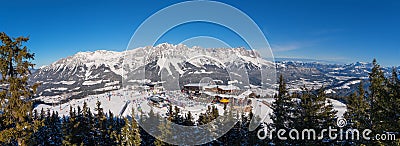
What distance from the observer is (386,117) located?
13.2m

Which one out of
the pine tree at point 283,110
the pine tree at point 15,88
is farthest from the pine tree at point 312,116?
the pine tree at point 15,88

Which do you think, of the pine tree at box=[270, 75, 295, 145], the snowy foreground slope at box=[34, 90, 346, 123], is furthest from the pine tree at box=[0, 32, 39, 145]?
the pine tree at box=[270, 75, 295, 145]

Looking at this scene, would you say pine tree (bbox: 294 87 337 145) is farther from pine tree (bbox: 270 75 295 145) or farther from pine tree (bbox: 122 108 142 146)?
pine tree (bbox: 122 108 142 146)

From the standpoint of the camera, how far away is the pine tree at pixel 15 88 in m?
12.1

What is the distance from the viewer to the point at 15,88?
12.3m

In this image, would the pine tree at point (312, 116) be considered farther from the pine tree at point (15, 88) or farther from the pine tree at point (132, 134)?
the pine tree at point (15, 88)

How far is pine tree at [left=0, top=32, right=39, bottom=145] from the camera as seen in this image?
1215 centimetres

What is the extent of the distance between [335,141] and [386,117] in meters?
8.75

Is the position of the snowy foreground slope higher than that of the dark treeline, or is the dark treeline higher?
the dark treeline

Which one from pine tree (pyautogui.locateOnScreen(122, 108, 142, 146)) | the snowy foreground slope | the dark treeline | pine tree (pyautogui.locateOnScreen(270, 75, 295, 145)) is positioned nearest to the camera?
the dark treeline

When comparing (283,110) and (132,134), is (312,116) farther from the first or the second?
(132,134)

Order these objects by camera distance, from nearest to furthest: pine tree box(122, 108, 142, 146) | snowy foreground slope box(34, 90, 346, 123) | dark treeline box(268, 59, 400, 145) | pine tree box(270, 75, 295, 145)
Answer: dark treeline box(268, 59, 400, 145) < pine tree box(270, 75, 295, 145) < pine tree box(122, 108, 142, 146) < snowy foreground slope box(34, 90, 346, 123)

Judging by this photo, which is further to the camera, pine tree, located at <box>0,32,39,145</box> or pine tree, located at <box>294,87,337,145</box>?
Result: pine tree, located at <box>294,87,337,145</box>

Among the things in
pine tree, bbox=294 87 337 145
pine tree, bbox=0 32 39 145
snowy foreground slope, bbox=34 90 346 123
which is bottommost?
snowy foreground slope, bbox=34 90 346 123
